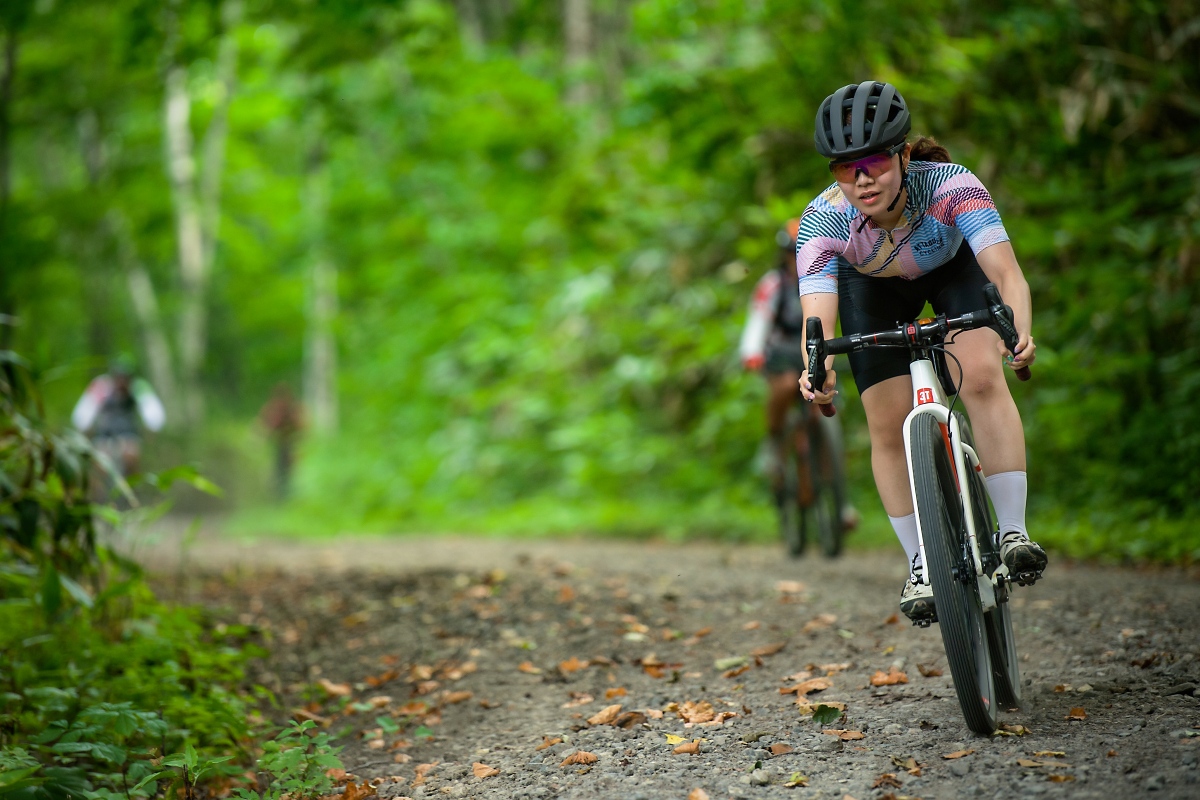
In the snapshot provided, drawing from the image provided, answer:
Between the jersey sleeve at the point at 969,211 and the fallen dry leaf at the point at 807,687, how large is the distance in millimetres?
1835

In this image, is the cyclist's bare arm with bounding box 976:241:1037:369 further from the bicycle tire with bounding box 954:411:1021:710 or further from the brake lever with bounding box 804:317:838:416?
the brake lever with bounding box 804:317:838:416

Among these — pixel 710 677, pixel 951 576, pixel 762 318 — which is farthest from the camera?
pixel 762 318

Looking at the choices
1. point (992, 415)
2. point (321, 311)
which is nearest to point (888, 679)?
point (992, 415)

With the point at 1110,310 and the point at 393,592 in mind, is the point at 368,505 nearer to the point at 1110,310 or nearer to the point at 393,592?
the point at 393,592

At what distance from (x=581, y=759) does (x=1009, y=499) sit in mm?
1737

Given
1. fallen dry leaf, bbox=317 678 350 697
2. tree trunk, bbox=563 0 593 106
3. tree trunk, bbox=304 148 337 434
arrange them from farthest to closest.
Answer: tree trunk, bbox=304 148 337 434, tree trunk, bbox=563 0 593 106, fallen dry leaf, bbox=317 678 350 697

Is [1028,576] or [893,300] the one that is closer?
[1028,576]

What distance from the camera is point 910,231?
11.6ft

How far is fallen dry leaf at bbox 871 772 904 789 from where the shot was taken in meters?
3.07

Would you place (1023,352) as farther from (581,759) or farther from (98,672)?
Answer: (98,672)

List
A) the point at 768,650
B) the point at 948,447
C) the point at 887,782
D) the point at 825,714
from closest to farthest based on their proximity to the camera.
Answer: the point at 887,782 → the point at 948,447 → the point at 825,714 → the point at 768,650

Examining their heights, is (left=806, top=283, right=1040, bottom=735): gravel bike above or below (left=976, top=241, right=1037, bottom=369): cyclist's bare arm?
below

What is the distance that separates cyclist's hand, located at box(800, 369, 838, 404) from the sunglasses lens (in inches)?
25.7

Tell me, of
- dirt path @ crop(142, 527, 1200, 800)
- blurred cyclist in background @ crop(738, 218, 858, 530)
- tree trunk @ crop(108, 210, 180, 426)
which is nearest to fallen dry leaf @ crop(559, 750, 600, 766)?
dirt path @ crop(142, 527, 1200, 800)
